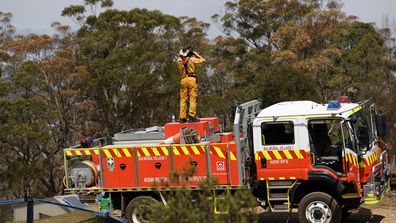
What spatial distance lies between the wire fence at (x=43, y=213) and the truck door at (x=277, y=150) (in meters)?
3.58

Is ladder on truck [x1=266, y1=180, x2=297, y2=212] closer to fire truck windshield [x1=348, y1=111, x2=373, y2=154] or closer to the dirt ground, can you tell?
fire truck windshield [x1=348, y1=111, x2=373, y2=154]

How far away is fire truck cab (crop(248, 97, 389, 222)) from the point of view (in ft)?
34.5

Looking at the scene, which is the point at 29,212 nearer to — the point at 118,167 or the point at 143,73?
the point at 118,167

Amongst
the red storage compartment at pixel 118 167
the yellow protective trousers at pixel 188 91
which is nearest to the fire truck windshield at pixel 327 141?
the yellow protective trousers at pixel 188 91

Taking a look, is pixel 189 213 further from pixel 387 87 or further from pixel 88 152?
pixel 387 87

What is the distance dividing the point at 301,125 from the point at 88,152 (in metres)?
3.99

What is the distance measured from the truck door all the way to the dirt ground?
2044 millimetres

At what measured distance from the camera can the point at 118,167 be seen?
1123 centimetres

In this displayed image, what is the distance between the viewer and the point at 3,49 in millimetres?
34656

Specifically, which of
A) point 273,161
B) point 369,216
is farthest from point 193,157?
point 369,216

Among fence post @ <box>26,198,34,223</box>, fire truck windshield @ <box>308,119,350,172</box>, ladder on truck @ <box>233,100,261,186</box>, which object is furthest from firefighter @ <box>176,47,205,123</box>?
fence post @ <box>26,198,34,223</box>

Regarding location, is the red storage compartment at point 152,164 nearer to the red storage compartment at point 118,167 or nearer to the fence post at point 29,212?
the red storage compartment at point 118,167

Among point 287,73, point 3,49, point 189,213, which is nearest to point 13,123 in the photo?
point 3,49

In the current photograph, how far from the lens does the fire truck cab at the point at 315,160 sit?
34.5 feet
